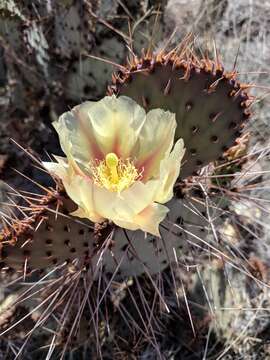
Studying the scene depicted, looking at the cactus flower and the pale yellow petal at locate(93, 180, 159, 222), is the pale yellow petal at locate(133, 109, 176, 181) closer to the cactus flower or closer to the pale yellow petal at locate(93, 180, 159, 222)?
the cactus flower

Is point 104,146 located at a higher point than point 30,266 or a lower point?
higher

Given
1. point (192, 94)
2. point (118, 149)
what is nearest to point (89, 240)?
point (118, 149)

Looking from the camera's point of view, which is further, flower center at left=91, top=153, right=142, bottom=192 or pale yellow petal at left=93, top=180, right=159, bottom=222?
flower center at left=91, top=153, right=142, bottom=192

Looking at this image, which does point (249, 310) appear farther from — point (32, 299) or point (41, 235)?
point (41, 235)

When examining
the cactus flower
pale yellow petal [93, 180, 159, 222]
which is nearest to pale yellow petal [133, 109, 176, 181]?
the cactus flower

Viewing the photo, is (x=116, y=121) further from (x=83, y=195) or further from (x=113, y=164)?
(x=83, y=195)

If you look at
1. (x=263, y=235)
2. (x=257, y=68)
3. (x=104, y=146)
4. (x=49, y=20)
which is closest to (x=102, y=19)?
(x=49, y=20)

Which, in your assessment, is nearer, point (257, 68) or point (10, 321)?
point (10, 321)

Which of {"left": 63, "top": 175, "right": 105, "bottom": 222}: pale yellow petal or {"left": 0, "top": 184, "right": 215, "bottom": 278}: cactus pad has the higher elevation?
{"left": 63, "top": 175, "right": 105, "bottom": 222}: pale yellow petal
